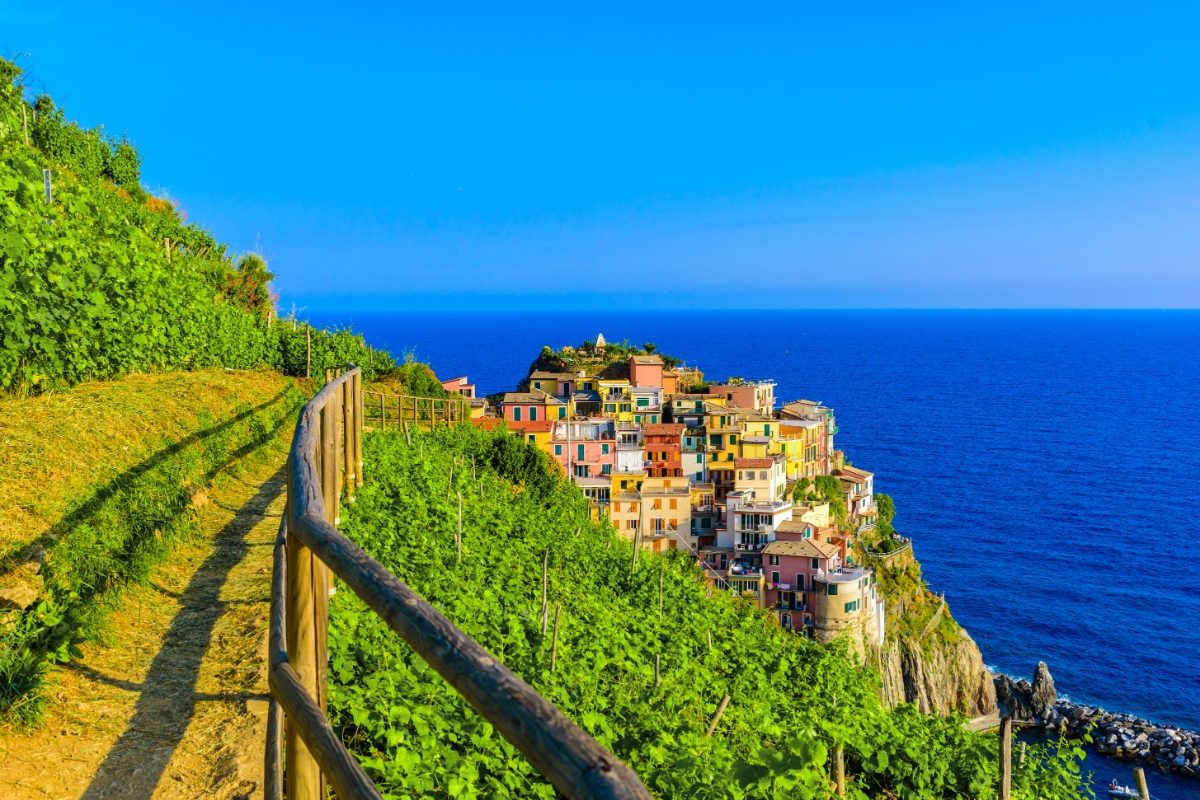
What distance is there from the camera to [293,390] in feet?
63.4

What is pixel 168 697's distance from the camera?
18.9 feet

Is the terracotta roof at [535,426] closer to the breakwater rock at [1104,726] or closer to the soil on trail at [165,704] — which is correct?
the breakwater rock at [1104,726]

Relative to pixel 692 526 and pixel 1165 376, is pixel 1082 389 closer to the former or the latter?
pixel 1165 376

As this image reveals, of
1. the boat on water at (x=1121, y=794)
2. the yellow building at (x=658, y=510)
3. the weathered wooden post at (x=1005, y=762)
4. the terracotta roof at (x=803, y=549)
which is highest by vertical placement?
the weathered wooden post at (x=1005, y=762)

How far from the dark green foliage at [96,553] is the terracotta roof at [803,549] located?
3753 cm

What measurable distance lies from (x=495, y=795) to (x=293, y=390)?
1564cm

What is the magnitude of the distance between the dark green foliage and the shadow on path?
0.54 metres

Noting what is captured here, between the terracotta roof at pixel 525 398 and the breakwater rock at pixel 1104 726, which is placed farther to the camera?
the terracotta roof at pixel 525 398

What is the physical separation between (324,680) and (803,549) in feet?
146

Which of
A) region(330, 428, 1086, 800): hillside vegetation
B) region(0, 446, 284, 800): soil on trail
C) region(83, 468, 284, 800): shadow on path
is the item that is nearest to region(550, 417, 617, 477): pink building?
region(330, 428, 1086, 800): hillside vegetation

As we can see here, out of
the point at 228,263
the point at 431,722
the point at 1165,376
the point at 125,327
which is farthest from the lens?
the point at 1165,376

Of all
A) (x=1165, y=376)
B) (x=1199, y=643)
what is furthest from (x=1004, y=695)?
(x=1165, y=376)

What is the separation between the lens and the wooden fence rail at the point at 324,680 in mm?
1719

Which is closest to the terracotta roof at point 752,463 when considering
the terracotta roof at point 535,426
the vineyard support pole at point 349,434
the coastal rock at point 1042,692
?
the terracotta roof at point 535,426
